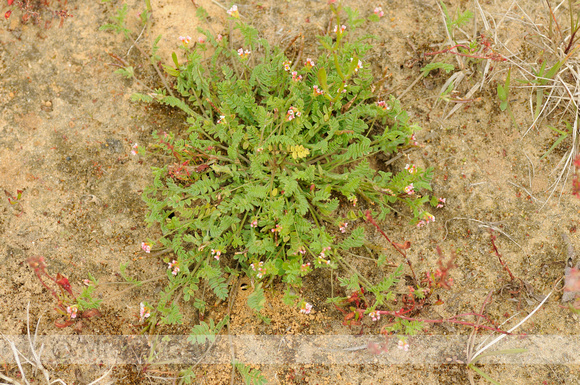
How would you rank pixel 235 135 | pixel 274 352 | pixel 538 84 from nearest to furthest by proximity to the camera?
pixel 235 135 → pixel 274 352 → pixel 538 84

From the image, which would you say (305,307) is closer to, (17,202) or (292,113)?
(292,113)

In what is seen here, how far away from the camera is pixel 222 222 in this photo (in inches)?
135

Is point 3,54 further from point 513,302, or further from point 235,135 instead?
point 513,302

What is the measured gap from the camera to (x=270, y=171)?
364 centimetres

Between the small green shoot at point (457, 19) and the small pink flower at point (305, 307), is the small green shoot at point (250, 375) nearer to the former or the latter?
the small pink flower at point (305, 307)

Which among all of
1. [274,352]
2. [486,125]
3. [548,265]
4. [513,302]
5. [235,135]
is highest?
[235,135]

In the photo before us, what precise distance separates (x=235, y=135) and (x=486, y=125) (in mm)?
2422

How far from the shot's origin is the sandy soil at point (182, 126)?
12.2 ft

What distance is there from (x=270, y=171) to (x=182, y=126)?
1.02 meters

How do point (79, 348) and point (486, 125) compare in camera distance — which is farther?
point (486, 125)

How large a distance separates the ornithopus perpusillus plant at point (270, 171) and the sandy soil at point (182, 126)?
11.2 inches

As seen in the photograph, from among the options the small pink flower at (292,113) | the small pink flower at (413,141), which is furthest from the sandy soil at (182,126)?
the small pink flower at (292,113)

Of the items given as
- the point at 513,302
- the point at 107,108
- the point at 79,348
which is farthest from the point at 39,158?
the point at 513,302

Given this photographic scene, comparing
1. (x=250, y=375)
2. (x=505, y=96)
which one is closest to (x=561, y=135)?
(x=505, y=96)
